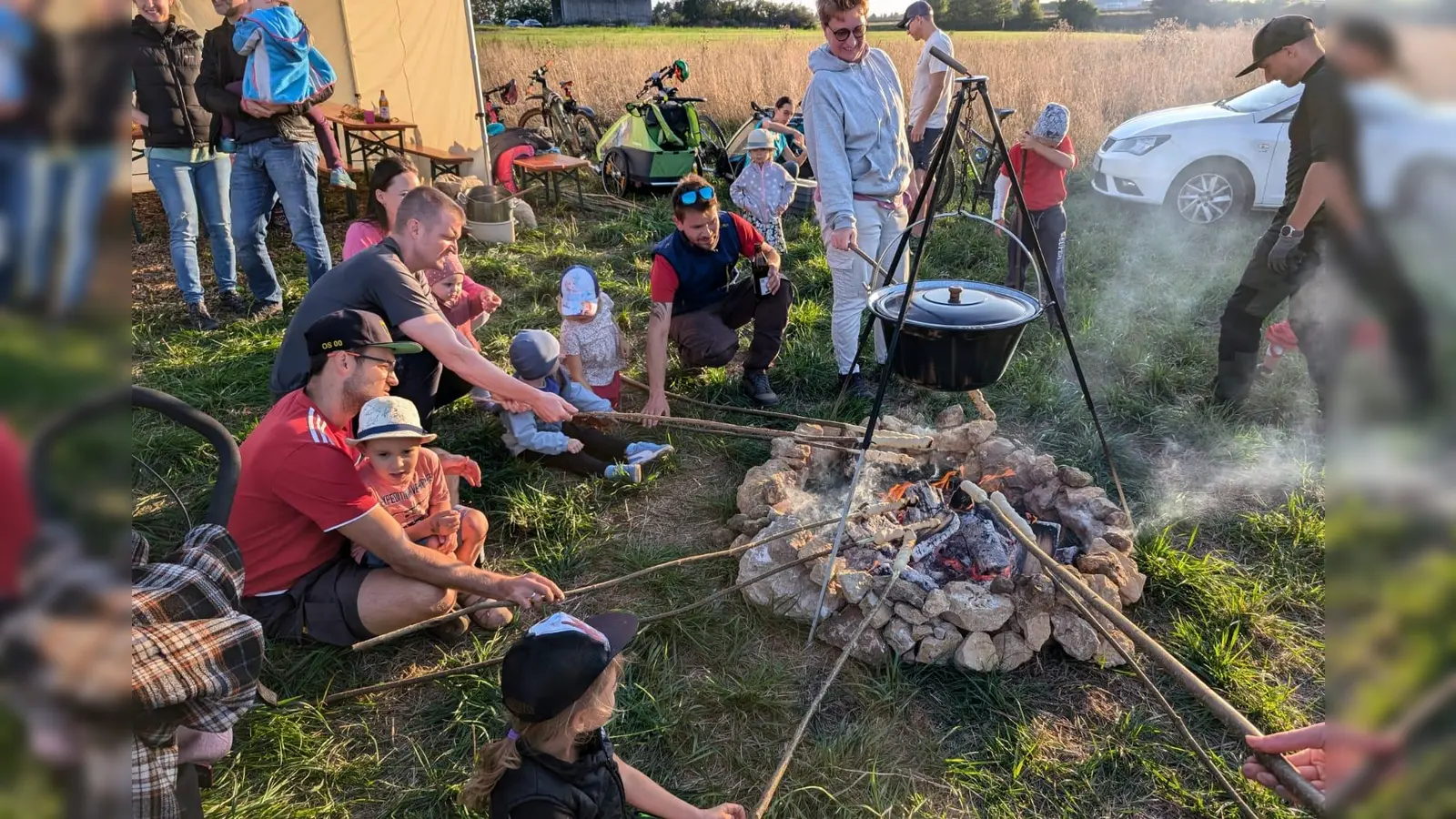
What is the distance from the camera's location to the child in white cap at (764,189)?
Result: 23.6 ft

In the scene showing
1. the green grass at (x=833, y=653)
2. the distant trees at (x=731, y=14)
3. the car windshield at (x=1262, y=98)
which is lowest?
the green grass at (x=833, y=653)

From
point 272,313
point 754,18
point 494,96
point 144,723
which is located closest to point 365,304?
point 144,723

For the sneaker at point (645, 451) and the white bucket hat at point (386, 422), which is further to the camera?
the sneaker at point (645, 451)

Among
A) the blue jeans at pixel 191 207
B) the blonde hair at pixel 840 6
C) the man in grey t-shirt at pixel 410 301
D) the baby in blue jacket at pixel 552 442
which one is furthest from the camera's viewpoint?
the blue jeans at pixel 191 207

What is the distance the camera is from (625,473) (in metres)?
4.12

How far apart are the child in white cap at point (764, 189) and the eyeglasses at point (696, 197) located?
8.76ft

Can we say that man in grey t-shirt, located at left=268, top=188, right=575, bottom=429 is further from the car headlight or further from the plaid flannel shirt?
the car headlight

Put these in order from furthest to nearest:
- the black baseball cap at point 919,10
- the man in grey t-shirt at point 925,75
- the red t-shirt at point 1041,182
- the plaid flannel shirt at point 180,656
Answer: the black baseball cap at point 919,10
the man in grey t-shirt at point 925,75
the red t-shirt at point 1041,182
the plaid flannel shirt at point 180,656

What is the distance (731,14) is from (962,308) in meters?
38.0

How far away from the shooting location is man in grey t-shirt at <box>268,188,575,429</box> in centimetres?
355

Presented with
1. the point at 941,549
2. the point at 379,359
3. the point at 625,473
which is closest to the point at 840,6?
the point at 625,473

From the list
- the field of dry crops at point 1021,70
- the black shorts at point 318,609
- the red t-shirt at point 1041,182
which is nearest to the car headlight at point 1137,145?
the field of dry crops at point 1021,70

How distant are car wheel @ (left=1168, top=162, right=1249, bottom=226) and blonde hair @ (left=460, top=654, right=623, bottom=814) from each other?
7598 millimetres
